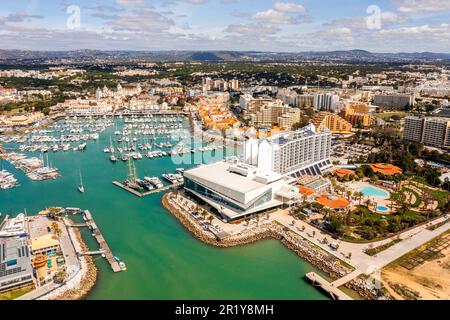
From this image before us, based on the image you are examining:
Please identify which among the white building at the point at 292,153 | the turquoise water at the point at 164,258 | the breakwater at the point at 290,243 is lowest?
the turquoise water at the point at 164,258

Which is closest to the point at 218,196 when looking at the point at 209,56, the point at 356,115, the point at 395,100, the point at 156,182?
the point at 156,182

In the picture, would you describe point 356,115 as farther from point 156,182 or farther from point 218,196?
point 218,196

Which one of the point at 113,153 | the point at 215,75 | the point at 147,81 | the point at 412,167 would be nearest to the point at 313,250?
the point at 412,167

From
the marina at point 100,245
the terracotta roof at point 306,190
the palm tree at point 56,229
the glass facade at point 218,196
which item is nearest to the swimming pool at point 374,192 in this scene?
the terracotta roof at point 306,190

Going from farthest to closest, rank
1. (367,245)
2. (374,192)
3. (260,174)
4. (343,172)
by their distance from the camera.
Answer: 1. (343,172)
2. (374,192)
3. (260,174)
4. (367,245)

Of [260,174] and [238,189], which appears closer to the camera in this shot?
[238,189]

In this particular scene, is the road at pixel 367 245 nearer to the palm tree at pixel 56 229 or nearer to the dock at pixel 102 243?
the dock at pixel 102 243

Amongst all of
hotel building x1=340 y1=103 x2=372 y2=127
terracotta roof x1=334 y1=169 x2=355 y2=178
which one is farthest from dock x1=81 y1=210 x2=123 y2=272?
hotel building x1=340 y1=103 x2=372 y2=127

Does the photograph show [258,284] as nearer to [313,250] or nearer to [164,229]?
[313,250]
